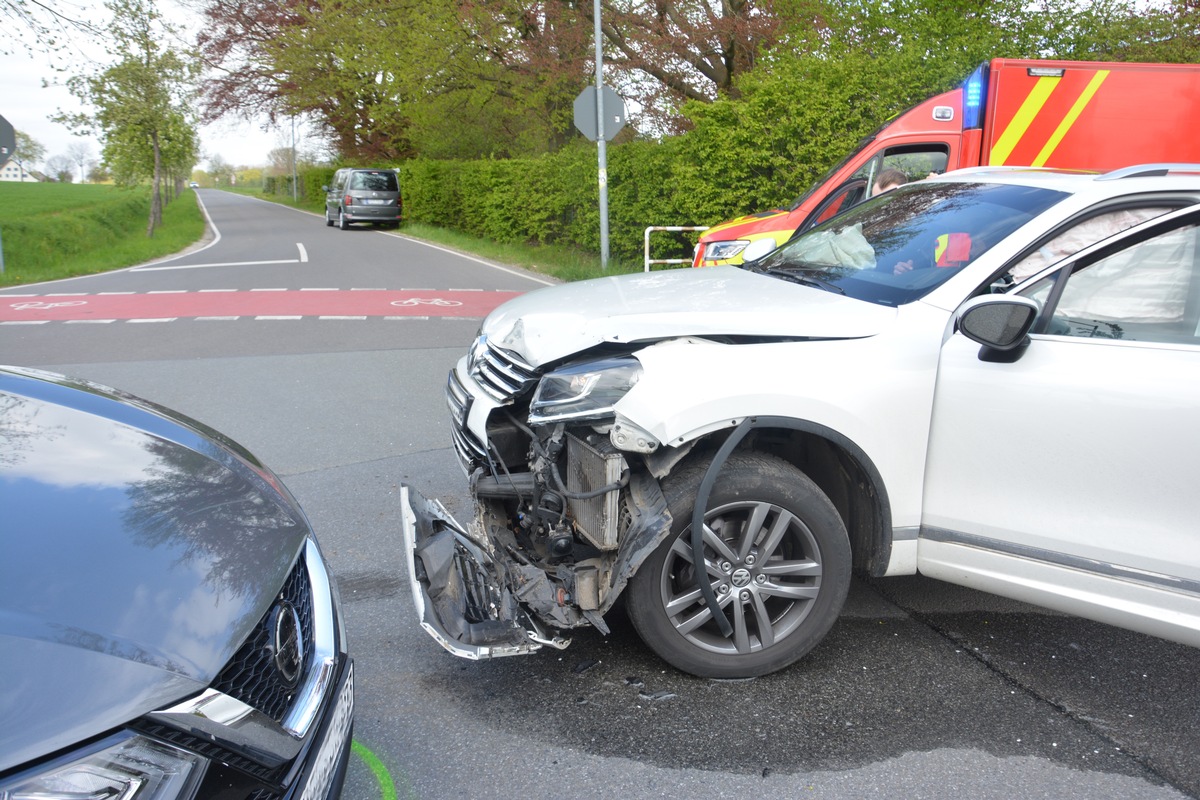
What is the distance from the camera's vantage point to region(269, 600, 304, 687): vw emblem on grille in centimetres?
205

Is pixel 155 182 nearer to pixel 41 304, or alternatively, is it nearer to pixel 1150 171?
pixel 41 304

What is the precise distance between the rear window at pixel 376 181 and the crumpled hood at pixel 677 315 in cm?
2854

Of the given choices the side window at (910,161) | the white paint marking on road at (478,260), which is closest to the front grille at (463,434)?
the side window at (910,161)

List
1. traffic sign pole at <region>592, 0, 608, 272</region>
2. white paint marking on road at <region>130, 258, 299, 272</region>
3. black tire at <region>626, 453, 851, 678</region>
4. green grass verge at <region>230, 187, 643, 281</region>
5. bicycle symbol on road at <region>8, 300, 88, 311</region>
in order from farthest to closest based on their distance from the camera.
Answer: white paint marking on road at <region>130, 258, 299, 272</region> → green grass verge at <region>230, 187, 643, 281</region> → traffic sign pole at <region>592, 0, 608, 272</region> → bicycle symbol on road at <region>8, 300, 88, 311</region> → black tire at <region>626, 453, 851, 678</region>

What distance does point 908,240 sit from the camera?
3.87 metres

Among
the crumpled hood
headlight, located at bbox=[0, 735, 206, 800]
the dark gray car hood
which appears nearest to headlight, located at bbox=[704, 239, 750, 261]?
the crumpled hood

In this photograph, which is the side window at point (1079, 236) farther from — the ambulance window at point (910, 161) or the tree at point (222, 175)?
the tree at point (222, 175)

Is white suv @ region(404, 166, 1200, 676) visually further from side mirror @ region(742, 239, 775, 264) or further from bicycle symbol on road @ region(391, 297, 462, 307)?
bicycle symbol on road @ region(391, 297, 462, 307)

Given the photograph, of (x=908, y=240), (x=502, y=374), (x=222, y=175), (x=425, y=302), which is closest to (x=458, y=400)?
(x=502, y=374)

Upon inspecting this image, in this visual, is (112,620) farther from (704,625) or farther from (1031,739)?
(1031,739)

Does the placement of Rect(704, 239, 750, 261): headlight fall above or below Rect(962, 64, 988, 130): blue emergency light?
below

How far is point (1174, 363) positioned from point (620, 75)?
20446mm

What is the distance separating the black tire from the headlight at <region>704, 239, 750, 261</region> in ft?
22.0

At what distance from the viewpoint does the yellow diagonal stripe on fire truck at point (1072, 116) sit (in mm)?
9281
